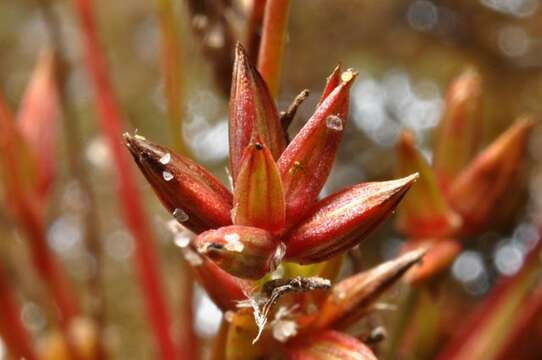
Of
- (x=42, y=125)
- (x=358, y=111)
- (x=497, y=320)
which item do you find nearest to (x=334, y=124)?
(x=497, y=320)

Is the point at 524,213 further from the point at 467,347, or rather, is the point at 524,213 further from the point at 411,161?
the point at 411,161

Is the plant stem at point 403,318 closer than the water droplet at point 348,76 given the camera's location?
No

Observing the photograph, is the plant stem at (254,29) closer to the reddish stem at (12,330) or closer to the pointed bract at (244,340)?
the pointed bract at (244,340)

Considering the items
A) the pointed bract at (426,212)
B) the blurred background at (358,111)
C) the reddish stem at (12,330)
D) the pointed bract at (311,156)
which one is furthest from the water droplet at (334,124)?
the blurred background at (358,111)

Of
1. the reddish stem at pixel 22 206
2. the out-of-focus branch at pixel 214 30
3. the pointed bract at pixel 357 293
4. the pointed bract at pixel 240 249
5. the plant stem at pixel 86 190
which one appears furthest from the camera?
the plant stem at pixel 86 190

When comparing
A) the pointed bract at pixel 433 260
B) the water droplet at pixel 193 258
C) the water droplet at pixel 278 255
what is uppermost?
the water droplet at pixel 278 255

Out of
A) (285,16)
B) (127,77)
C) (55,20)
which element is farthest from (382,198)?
(127,77)

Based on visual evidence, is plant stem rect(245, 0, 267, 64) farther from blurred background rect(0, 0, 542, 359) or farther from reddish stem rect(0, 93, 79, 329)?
blurred background rect(0, 0, 542, 359)

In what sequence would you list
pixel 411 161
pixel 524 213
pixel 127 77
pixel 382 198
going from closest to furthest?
1. pixel 382 198
2. pixel 411 161
3. pixel 524 213
4. pixel 127 77
